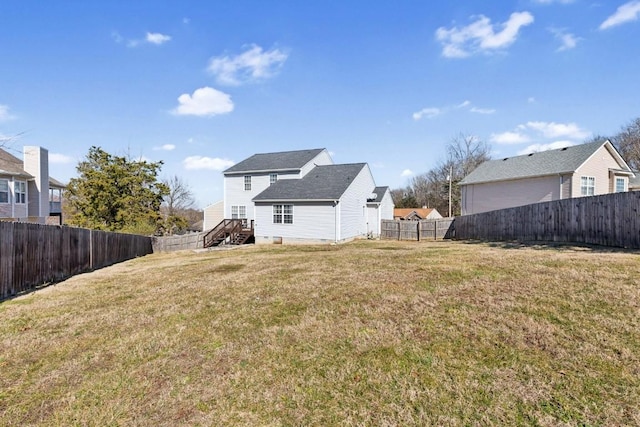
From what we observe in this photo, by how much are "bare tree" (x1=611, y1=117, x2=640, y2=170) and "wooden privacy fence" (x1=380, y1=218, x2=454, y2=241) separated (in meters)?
34.6

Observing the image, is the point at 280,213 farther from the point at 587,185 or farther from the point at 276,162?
the point at 587,185

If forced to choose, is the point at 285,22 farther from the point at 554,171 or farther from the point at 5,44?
the point at 554,171

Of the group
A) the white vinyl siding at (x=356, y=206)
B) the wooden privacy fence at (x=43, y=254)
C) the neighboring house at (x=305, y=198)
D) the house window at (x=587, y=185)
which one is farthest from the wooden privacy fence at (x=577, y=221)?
the wooden privacy fence at (x=43, y=254)

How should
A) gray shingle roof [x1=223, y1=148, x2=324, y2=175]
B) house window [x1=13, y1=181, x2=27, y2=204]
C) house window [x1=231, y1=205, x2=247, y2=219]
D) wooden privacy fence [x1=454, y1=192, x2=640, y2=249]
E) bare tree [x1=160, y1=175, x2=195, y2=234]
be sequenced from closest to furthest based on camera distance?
wooden privacy fence [x1=454, y1=192, x2=640, y2=249]
house window [x1=13, y1=181, x2=27, y2=204]
gray shingle roof [x1=223, y1=148, x2=324, y2=175]
house window [x1=231, y1=205, x2=247, y2=219]
bare tree [x1=160, y1=175, x2=195, y2=234]

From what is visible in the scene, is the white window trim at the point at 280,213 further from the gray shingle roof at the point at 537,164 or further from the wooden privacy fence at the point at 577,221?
the gray shingle roof at the point at 537,164

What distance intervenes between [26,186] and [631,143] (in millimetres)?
65691

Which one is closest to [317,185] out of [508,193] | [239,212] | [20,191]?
[239,212]

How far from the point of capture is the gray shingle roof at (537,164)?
1991 centimetres

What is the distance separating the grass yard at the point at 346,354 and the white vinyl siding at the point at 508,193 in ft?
55.8

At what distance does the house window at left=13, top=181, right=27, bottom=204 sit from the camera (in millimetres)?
22656

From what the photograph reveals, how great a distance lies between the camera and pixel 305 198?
2131 centimetres

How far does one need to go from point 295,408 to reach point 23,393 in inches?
116

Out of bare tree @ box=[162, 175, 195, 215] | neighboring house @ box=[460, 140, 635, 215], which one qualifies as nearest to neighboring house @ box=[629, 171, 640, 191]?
neighboring house @ box=[460, 140, 635, 215]

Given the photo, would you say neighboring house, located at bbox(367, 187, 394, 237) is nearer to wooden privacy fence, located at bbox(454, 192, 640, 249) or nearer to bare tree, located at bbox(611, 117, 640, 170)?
wooden privacy fence, located at bbox(454, 192, 640, 249)
